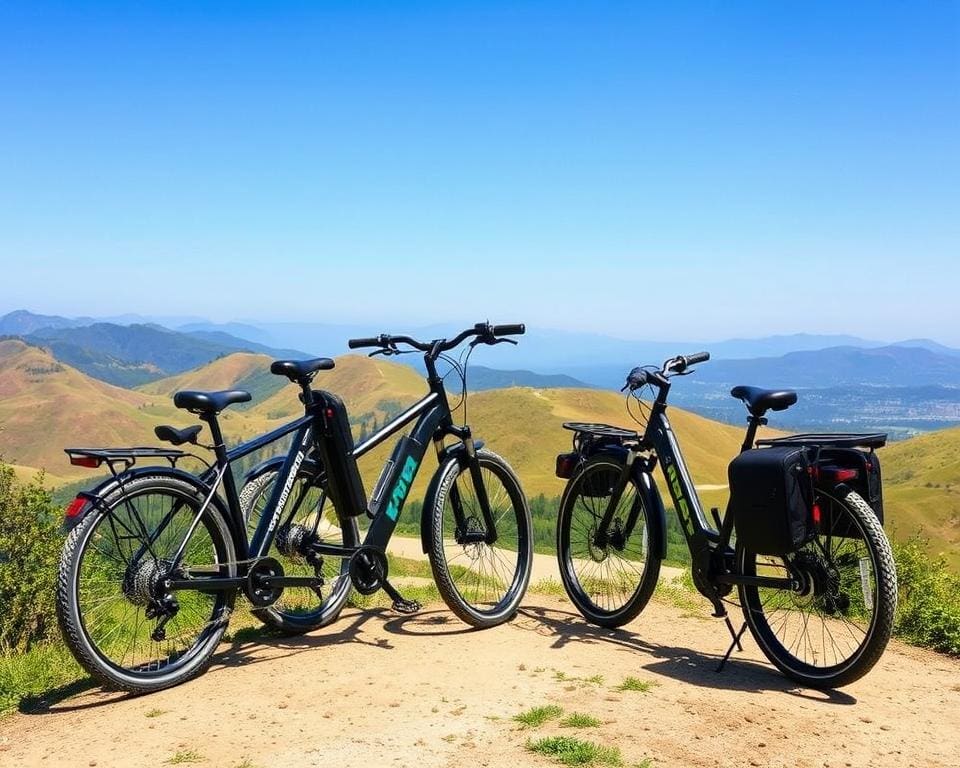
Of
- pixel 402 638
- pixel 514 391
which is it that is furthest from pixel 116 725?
pixel 514 391

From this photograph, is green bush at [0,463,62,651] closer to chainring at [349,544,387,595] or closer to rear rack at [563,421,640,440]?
chainring at [349,544,387,595]

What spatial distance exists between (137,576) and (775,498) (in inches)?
154

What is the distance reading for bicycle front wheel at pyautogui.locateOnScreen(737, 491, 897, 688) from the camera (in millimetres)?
4562

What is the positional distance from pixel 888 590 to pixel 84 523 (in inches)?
184

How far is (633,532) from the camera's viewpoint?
254 inches

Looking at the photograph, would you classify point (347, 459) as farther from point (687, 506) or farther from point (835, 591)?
point (835, 591)

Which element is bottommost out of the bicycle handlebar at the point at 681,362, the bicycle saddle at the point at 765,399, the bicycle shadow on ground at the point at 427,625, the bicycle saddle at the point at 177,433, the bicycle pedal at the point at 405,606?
the bicycle shadow on ground at the point at 427,625

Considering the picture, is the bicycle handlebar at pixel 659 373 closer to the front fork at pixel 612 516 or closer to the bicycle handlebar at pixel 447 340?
the front fork at pixel 612 516

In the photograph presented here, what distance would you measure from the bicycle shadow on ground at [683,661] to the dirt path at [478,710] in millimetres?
24

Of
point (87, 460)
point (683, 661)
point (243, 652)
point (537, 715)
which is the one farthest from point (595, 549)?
point (87, 460)

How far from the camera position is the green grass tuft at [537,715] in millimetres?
4156

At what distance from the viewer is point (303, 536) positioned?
591cm

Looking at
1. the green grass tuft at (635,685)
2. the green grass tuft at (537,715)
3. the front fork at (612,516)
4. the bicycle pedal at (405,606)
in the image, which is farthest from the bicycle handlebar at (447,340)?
the green grass tuft at (537,715)

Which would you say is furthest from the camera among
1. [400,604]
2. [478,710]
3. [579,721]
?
[400,604]
